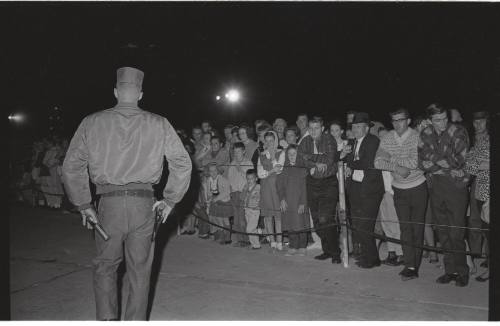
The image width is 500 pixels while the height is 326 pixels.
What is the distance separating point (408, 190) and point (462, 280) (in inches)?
46.4

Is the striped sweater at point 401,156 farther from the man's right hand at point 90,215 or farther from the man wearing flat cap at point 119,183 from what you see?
the man's right hand at point 90,215

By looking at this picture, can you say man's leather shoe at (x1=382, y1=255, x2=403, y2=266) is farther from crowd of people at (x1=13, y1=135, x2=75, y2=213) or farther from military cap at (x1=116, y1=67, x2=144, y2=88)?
crowd of people at (x1=13, y1=135, x2=75, y2=213)

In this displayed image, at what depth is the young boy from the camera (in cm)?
711

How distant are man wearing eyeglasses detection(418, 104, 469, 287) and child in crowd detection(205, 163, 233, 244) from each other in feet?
10.7

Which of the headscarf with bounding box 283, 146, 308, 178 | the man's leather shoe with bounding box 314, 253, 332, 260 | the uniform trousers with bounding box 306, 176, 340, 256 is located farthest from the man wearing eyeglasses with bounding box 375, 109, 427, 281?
the headscarf with bounding box 283, 146, 308, 178

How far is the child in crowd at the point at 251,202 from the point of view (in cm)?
691

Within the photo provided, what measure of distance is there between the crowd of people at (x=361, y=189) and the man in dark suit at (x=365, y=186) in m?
0.01

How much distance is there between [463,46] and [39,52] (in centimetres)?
1309

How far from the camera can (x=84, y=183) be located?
3299 mm

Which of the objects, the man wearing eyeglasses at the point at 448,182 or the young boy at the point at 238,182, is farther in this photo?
the young boy at the point at 238,182

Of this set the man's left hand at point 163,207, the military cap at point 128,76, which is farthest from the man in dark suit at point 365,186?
the military cap at point 128,76

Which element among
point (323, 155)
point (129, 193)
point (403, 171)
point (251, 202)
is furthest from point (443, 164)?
point (129, 193)

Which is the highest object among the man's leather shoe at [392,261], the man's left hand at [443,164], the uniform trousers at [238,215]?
the man's left hand at [443,164]

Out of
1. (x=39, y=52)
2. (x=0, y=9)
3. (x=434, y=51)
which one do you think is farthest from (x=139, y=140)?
(x=434, y=51)
